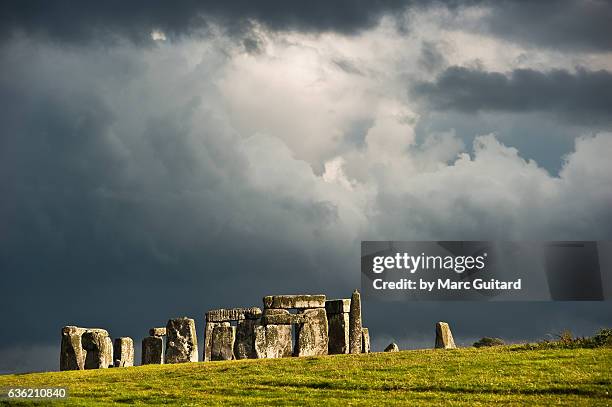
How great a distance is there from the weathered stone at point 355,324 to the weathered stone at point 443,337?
4.55m

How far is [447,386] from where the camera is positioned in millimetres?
36781

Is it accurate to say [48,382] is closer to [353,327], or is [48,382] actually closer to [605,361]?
[353,327]

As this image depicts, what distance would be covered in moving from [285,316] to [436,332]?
8684 millimetres

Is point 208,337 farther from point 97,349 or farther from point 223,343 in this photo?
point 97,349

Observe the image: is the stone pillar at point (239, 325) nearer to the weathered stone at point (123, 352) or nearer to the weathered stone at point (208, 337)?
the weathered stone at point (208, 337)

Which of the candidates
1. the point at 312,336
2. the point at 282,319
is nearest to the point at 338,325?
the point at 312,336

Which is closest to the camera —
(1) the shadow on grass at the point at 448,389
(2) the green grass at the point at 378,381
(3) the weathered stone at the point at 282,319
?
(1) the shadow on grass at the point at 448,389

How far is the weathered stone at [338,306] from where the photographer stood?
2199 inches

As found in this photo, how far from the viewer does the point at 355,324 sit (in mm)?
56562

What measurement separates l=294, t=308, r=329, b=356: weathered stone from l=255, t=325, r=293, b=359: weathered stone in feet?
1.99

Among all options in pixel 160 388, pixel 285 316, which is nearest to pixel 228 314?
pixel 285 316

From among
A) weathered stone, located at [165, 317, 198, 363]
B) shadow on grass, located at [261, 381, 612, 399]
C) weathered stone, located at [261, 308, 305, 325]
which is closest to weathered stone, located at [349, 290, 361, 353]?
weathered stone, located at [261, 308, 305, 325]

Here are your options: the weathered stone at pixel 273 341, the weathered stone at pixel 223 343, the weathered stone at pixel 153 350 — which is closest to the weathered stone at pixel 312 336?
the weathered stone at pixel 273 341

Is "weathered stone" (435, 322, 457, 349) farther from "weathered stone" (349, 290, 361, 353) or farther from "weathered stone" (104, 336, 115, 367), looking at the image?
"weathered stone" (104, 336, 115, 367)
